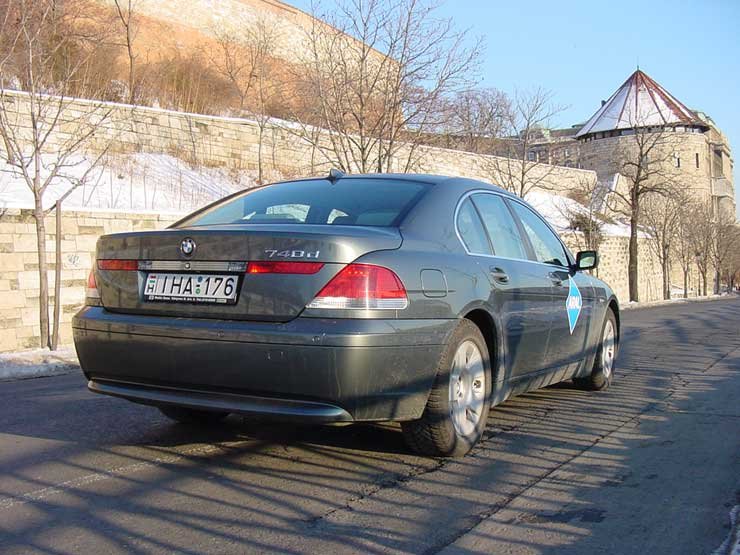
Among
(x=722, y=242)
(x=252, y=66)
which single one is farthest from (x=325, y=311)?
(x=722, y=242)

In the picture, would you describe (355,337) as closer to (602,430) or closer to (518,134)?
(602,430)

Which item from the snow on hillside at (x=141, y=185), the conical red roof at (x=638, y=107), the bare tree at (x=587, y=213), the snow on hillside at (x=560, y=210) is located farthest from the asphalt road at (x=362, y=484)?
the conical red roof at (x=638, y=107)

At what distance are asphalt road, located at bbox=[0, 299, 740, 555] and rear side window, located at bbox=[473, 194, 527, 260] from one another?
3.89 ft

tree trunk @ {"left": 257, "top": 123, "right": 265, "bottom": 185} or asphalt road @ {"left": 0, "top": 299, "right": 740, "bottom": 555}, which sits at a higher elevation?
tree trunk @ {"left": 257, "top": 123, "right": 265, "bottom": 185}

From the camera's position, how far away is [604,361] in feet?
21.8

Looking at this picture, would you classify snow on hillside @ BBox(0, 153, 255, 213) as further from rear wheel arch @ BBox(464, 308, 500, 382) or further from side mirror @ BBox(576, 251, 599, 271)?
rear wheel arch @ BBox(464, 308, 500, 382)

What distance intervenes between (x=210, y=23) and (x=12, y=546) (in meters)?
42.9

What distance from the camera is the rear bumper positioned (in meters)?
3.47

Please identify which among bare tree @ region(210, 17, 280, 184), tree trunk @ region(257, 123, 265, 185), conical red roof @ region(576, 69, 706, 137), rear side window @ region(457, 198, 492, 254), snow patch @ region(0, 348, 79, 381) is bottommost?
snow patch @ region(0, 348, 79, 381)

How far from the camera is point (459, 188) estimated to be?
15.5ft

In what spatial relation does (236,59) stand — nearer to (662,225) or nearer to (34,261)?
(662,225)

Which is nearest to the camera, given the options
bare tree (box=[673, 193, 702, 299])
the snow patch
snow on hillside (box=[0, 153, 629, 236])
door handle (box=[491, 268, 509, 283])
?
door handle (box=[491, 268, 509, 283])

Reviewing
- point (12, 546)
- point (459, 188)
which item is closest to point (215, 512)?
point (12, 546)

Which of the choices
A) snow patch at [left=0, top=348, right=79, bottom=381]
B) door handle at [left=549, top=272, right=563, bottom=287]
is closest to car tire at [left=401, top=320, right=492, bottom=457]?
door handle at [left=549, top=272, right=563, bottom=287]
